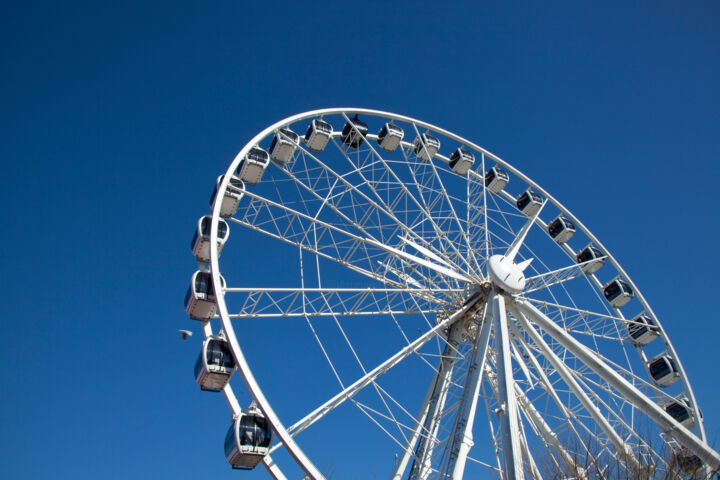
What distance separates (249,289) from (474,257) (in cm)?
800

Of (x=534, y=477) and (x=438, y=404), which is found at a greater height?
(x=438, y=404)

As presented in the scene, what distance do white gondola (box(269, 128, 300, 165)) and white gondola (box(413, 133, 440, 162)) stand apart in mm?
5480

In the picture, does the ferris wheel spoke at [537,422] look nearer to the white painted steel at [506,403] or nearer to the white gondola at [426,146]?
the white painted steel at [506,403]

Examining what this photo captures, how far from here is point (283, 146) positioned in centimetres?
1988

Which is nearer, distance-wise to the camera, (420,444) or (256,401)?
(256,401)

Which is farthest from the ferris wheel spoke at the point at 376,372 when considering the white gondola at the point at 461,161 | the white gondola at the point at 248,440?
the white gondola at the point at 461,161

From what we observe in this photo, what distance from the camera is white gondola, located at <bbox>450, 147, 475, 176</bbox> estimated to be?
23.8 m

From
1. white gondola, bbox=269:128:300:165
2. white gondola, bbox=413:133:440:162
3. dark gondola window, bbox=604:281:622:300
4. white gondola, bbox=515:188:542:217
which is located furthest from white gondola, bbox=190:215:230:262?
dark gondola window, bbox=604:281:622:300

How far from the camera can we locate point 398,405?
15.6m

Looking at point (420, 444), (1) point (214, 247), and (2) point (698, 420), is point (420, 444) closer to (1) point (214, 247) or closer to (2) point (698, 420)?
(1) point (214, 247)

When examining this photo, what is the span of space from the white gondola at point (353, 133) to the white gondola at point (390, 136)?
1.02 metres

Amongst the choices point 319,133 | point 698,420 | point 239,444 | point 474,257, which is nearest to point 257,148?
point 319,133

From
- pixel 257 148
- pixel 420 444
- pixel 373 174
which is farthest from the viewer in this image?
pixel 373 174

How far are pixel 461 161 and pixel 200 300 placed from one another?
12.3m
